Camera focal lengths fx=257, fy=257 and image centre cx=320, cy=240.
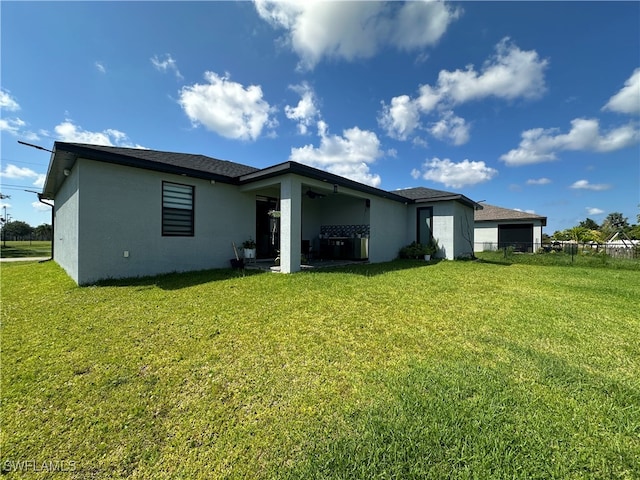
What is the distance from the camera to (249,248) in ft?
28.3

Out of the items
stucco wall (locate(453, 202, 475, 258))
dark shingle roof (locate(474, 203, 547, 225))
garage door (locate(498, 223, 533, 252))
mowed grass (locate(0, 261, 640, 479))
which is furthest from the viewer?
garage door (locate(498, 223, 533, 252))

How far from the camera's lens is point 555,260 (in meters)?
11.0

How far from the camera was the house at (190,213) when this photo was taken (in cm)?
609

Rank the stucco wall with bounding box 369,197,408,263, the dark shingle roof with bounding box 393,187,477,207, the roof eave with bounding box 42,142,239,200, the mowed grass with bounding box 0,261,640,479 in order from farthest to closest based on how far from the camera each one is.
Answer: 1. the dark shingle roof with bounding box 393,187,477,207
2. the stucco wall with bounding box 369,197,408,263
3. the roof eave with bounding box 42,142,239,200
4. the mowed grass with bounding box 0,261,640,479

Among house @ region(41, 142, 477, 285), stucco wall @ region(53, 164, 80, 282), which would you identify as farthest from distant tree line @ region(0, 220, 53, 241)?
stucco wall @ region(53, 164, 80, 282)

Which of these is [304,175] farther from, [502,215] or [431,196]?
[502,215]

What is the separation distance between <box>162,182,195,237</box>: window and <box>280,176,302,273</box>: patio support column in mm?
2843

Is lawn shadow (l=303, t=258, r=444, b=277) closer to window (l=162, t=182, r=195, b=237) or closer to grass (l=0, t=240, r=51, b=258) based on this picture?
window (l=162, t=182, r=195, b=237)

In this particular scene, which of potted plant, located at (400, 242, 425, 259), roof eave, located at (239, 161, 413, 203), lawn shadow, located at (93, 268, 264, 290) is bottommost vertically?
lawn shadow, located at (93, 268, 264, 290)

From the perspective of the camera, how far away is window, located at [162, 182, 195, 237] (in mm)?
7176

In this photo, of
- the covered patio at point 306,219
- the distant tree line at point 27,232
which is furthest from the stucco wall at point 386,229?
the distant tree line at point 27,232

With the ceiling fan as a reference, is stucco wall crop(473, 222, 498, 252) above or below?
below

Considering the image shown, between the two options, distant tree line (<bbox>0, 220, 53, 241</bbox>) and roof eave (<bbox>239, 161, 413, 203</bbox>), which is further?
distant tree line (<bbox>0, 220, 53, 241</bbox>)

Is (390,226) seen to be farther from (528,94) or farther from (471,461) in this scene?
(471,461)
